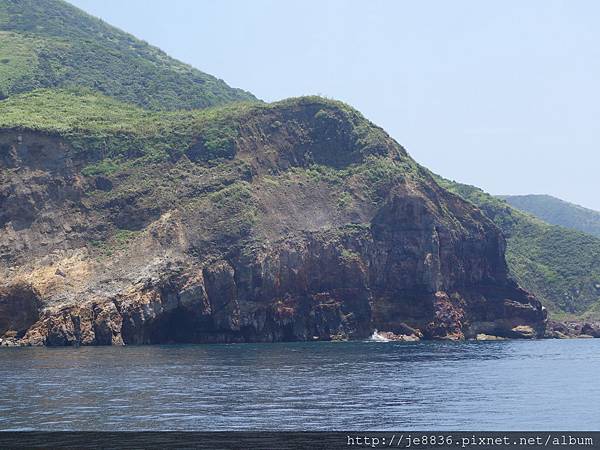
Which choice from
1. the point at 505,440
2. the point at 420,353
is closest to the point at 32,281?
the point at 420,353

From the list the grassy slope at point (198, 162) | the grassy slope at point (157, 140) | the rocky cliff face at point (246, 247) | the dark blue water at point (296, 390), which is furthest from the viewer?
the grassy slope at point (157, 140)

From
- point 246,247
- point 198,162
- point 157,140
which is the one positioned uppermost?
point 157,140

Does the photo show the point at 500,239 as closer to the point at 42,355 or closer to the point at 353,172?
the point at 353,172

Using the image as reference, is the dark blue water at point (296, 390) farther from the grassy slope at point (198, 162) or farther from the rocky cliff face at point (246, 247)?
the grassy slope at point (198, 162)

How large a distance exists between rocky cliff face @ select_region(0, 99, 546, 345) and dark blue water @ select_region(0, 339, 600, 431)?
2609cm

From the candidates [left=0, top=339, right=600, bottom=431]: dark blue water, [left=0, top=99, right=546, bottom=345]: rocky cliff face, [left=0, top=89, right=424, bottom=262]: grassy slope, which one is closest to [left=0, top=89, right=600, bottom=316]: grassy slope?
[left=0, top=89, right=424, bottom=262]: grassy slope

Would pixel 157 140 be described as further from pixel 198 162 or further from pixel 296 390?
pixel 296 390

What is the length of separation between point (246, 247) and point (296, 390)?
83.0 metres

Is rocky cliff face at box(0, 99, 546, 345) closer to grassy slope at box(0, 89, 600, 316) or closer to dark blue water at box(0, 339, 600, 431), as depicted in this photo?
grassy slope at box(0, 89, 600, 316)

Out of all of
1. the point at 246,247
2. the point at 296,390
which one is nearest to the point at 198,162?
the point at 246,247

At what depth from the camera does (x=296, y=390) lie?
72.7m

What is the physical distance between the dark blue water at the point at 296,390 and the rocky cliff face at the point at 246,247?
26.1 metres

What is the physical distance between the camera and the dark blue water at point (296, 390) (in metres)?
56.5

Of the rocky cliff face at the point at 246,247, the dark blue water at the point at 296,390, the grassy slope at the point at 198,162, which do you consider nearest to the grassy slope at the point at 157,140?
the grassy slope at the point at 198,162
